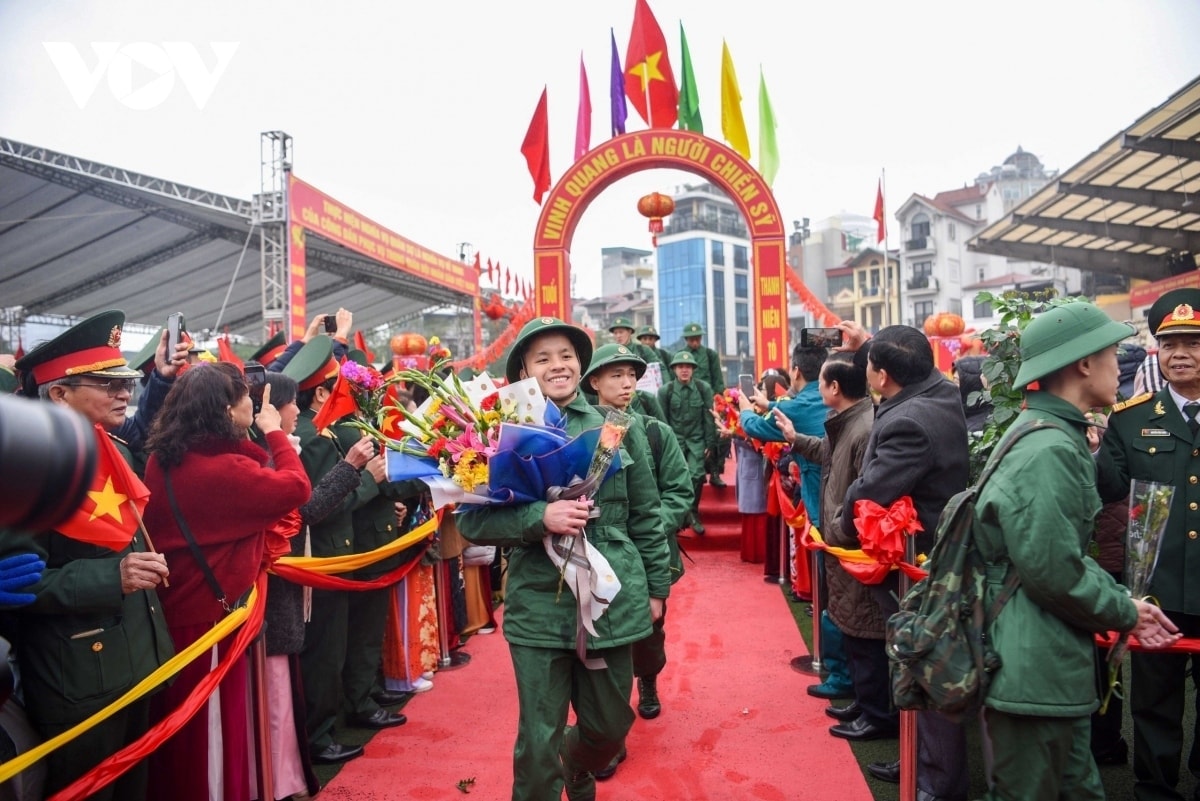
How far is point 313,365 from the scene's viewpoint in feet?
13.1

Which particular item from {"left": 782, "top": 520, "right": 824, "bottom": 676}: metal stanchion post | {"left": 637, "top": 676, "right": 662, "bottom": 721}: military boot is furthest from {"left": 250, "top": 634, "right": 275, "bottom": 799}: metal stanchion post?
{"left": 782, "top": 520, "right": 824, "bottom": 676}: metal stanchion post

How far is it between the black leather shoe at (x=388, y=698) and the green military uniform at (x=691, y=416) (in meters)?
4.12

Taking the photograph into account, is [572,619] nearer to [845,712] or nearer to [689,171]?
[845,712]

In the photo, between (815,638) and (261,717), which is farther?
(815,638)

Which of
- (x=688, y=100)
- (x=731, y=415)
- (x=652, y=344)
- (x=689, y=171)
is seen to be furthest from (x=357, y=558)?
(x=688, y=100)

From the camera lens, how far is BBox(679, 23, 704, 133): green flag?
11.5 metres

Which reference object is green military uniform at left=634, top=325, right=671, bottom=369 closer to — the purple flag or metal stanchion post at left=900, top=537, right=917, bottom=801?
the purple flag

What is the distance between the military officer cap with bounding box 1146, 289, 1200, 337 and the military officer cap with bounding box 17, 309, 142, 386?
12.6 ft

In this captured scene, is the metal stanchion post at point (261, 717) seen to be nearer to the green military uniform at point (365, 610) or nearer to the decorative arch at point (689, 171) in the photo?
the green military uniform at point (365, 610)

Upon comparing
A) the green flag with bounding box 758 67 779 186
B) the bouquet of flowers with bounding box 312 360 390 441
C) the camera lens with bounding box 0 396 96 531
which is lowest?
the camera lens with bounding box 0 396 96 531

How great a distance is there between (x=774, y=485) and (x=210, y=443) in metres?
4.76

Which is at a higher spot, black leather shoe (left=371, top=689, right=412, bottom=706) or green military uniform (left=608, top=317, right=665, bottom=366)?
green military uniform (left=608, top=317, right=665, bottom=366)

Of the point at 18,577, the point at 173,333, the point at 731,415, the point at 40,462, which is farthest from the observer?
the point at 731,415

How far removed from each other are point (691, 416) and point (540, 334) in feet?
17.2
